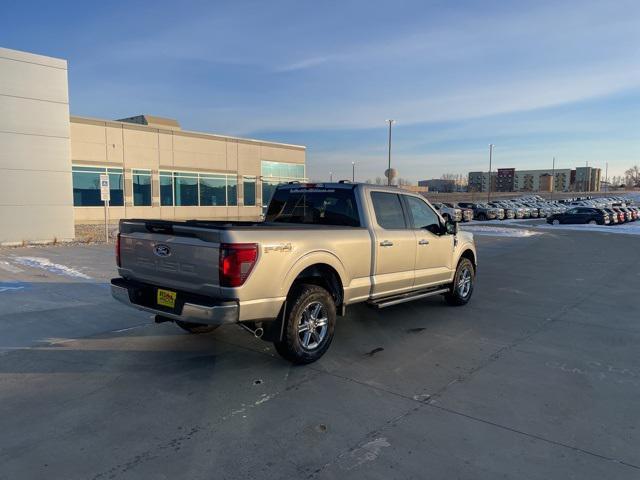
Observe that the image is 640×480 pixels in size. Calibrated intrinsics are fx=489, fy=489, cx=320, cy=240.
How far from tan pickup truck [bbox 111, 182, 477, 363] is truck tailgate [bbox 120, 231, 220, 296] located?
1 cm

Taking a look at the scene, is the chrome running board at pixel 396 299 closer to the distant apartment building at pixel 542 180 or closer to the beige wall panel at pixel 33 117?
the beige wall panel at pixel 33 117

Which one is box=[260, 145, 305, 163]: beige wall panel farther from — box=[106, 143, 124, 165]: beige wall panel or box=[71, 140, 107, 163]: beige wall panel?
box=[71, 140, 107, 163]: beige wall panel

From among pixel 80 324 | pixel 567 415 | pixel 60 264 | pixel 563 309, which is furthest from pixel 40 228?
pixel 567 415

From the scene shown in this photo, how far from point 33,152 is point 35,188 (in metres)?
1.15

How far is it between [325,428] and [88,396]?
6.91ft

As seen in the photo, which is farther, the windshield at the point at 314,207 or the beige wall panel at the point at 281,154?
Answer: the beige wall panel at the point at 281,154

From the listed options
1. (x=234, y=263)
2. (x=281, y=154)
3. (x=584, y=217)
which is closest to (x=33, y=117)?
(x=234, y=263)

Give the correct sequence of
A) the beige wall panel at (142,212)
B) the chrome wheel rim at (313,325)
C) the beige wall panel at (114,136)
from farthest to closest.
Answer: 1. the beige wall panel at (142,212)
2. the beige wall panel at (114,136)
3. the chrome wheel rim at (313,325)

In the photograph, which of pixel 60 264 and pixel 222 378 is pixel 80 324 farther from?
pixel 60 264

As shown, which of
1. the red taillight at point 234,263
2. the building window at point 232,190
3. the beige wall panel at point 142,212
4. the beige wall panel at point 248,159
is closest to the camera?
the red taillight at point 234,263

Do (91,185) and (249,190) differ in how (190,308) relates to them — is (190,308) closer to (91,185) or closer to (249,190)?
(91,185)

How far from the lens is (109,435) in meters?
3.55

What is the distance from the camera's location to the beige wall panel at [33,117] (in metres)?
15.0

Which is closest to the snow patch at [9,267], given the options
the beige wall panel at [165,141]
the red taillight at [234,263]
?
the red taillight at [234,263]
